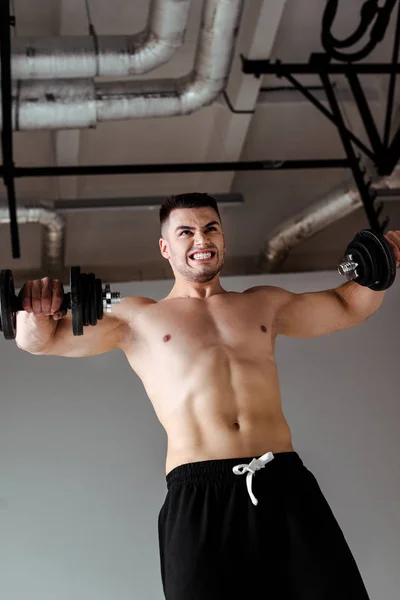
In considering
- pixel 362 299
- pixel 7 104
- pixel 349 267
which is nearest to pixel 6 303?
pixel 349 267

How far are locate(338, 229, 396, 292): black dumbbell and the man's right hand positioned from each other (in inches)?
31.6

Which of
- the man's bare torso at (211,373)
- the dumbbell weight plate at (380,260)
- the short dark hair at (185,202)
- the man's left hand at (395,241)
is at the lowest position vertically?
the man's bare torso at (211,373)

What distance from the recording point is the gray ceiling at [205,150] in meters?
4.06

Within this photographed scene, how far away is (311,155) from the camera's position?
5035 millimetres

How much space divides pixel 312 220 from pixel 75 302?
9.89ft

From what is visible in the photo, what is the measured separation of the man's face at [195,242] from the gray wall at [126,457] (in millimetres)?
1544

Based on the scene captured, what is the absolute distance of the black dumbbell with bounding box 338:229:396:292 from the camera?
2121 mm

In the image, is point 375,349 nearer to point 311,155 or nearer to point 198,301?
point 311,155

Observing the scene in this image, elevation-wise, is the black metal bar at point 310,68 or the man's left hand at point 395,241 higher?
the black metal bar at point 310,68

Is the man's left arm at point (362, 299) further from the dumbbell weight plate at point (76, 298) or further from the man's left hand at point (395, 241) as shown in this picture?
the dumbbell weight plate at point (76, 298)

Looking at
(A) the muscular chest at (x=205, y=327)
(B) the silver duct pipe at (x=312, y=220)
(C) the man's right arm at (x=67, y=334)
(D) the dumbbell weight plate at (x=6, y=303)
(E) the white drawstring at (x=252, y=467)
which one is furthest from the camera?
(B) the silver duct pipe at (x=312, y=220)

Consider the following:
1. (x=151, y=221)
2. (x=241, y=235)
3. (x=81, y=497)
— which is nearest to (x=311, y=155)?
(x=241, y=235)

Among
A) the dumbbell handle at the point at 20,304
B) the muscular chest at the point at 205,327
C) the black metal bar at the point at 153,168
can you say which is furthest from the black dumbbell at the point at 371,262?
the black metal bar at the point at 153,168

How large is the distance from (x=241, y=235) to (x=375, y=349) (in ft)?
5.38
